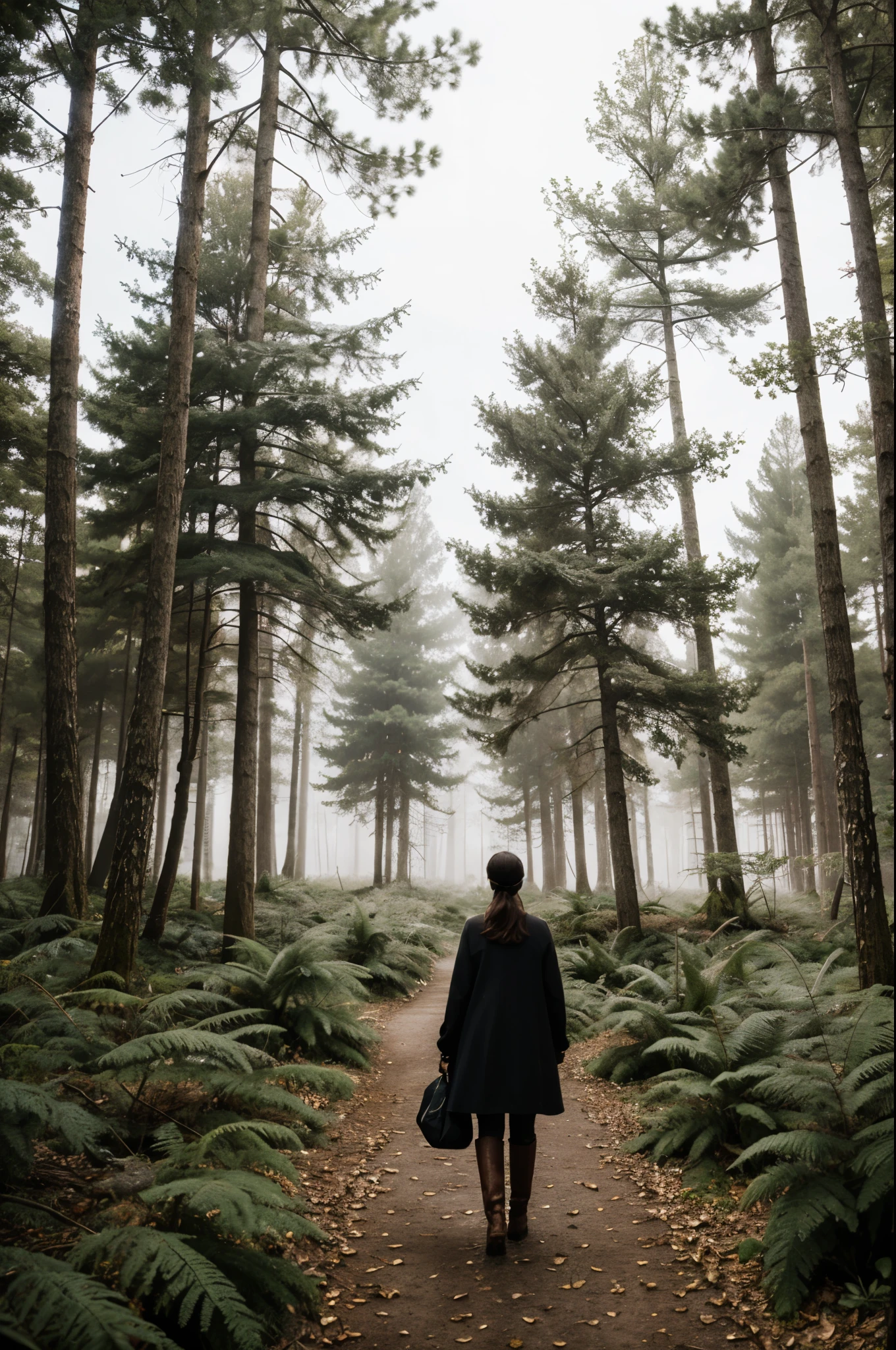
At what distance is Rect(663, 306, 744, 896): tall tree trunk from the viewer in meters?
13.5

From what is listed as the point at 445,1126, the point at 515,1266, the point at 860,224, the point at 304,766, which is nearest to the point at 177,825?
the point at 445,1126

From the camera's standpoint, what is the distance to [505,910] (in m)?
4.45

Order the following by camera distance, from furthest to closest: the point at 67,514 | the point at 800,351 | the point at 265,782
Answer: the point at 265,782 < the point at 67,514 < the point at 800,351

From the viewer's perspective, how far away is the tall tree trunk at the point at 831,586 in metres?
7.26

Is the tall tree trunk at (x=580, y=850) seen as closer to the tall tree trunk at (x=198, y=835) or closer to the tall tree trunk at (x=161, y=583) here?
the tall tree trunk at (x=198, y=835)

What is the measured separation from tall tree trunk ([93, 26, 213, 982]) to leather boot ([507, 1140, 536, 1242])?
4.45 m

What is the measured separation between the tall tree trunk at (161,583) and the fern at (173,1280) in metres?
4.45

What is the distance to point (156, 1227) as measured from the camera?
3475 mm

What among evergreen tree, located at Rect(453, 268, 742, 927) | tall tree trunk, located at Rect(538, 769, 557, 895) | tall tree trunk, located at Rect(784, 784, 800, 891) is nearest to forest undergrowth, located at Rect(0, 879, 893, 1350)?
evergreen tree, located at Rect(453, 268, 742, 927)

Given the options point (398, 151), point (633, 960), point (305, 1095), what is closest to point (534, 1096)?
point (305, 1095)

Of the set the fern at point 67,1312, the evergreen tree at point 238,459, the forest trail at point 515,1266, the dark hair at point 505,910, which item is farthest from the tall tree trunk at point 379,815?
the fern at point 67,1312

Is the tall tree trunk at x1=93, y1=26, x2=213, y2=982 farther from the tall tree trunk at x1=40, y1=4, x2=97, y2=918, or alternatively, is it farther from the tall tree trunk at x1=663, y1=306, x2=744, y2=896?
the tall tree trunk at x1=663, y1=306, x2=744, y2=896

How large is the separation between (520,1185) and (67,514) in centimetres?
959

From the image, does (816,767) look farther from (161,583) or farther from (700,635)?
(161,583)
